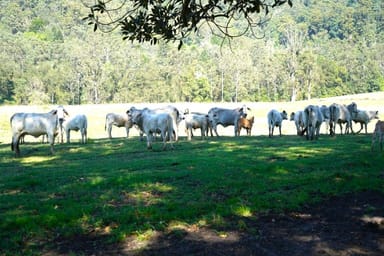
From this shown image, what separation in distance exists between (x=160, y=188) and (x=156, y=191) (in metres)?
0.28

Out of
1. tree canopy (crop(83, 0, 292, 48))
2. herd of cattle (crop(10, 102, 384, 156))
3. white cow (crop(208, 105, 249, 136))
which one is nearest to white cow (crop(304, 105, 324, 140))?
herd of cattle (crop(10, 102, 384, 156))

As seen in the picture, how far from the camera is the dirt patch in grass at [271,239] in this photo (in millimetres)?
8156

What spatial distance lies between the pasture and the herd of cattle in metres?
1.81

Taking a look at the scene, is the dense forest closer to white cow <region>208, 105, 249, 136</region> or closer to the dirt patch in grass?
white cow <region>208, 105, 249, 136</region>

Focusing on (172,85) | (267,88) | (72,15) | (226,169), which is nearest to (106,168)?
(226,169)

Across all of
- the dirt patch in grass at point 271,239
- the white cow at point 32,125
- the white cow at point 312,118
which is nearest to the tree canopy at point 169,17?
the dirt patch in grass at point 271,239

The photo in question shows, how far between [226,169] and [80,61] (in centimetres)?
9934

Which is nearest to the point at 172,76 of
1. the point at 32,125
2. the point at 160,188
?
the point at 32,125

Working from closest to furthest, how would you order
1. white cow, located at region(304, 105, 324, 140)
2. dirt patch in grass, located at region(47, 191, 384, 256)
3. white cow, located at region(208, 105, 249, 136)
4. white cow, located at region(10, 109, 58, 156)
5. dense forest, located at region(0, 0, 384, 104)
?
1. dirt patch in grass, located at region(47, 191, 384, 256)
2. white cow, located at region(10, 109, 58, 156)
3. white cow, located at region(304, 105, 324, 140)
4. white cow, located at region(208, 105, 249, 136)
5. dense forest, located at region(0, 0, 384, 104)

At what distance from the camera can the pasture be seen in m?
9.13

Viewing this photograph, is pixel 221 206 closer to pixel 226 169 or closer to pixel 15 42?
pixel 226 169

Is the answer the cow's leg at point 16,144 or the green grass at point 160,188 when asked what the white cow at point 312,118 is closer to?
the green grass at point 160,188

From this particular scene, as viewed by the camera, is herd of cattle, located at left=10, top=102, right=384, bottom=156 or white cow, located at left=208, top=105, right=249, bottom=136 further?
white cow, located at left=208, top=105, right=249, bottom=136

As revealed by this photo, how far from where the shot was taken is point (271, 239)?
870 cm
